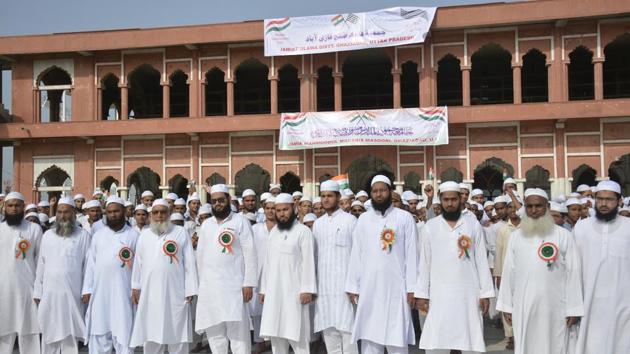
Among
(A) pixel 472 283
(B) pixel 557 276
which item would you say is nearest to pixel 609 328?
(B) pixel 557 276

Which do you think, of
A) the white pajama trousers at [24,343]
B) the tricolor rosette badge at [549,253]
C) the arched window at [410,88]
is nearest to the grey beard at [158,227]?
the white pajama trousers at [24,343]

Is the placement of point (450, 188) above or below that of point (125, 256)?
above

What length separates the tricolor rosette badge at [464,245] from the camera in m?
5.15

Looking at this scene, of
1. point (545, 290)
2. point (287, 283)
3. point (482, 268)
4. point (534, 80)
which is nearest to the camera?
point (545, 290)

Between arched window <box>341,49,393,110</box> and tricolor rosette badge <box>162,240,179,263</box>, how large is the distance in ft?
51.0

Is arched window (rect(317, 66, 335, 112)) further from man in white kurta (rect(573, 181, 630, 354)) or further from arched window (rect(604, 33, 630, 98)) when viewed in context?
man in white kurta (rect(573, 181, 630, 354))

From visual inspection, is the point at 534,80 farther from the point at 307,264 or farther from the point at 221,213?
the point at 221,213

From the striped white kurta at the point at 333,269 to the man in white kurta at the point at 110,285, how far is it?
73.2 inches

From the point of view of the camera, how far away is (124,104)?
18.9 m

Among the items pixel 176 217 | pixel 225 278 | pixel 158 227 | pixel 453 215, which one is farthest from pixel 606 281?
pixel 176 217

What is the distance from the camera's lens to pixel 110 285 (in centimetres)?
603

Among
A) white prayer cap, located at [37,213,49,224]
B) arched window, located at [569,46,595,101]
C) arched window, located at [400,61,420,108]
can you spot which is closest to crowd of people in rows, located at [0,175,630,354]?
white prayer cap, located at [37,213,49,224]

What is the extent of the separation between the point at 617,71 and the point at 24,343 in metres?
20.1

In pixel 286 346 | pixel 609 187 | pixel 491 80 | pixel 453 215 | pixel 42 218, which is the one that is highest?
pixel 491 80
